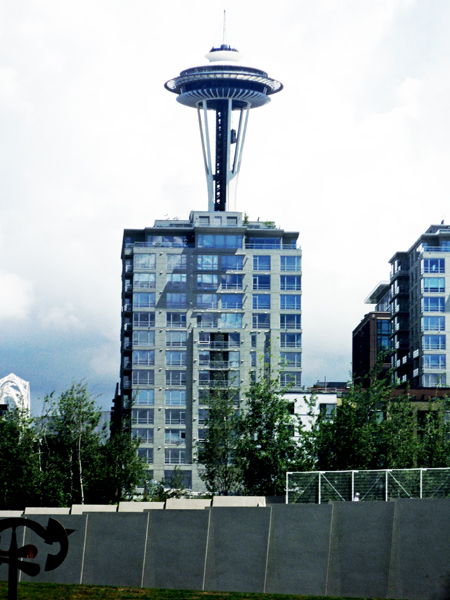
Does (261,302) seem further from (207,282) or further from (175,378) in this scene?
(175,378)

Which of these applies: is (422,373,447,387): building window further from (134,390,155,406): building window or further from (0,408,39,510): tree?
(0,408,39,510): tree

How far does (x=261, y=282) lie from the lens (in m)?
143

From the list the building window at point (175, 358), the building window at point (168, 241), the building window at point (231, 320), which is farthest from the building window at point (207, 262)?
the building window at point (175, 358)

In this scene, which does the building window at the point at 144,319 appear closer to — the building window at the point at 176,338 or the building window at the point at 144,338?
the building window at the point at 144,338

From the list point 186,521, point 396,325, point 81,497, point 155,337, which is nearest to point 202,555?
point 186,521

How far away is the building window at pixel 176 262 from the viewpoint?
141 m

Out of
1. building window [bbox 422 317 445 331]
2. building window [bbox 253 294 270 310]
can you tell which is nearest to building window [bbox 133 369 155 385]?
building window [bbox 253 294 270 310]

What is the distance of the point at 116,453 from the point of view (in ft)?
268

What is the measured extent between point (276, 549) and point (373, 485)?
4.97 metres

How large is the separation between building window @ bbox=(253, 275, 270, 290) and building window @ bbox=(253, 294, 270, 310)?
118cm

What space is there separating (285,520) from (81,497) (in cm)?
3764

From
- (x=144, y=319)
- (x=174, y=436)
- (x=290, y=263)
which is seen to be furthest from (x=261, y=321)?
(x=174, y=436)

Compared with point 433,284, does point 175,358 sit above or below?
below

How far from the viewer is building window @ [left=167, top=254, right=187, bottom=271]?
141375 millimetres
